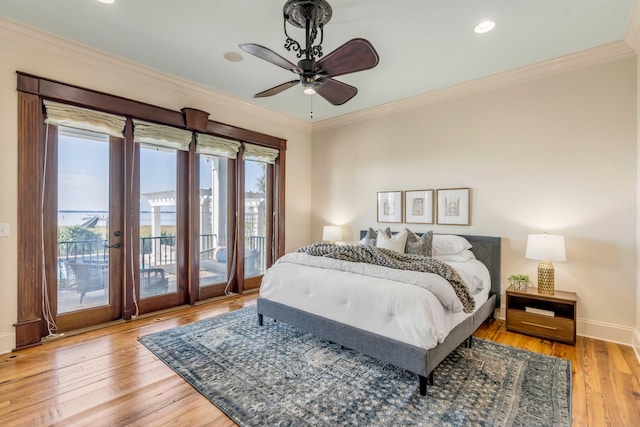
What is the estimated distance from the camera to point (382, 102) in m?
4.51

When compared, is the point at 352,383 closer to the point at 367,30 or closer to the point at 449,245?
the point at 449,245

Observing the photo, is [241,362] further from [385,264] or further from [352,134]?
[352,134]

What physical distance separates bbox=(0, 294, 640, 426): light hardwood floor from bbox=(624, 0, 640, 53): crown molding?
9.31ft

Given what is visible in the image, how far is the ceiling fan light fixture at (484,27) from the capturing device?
104 inches

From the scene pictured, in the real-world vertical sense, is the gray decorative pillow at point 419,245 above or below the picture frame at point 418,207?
below

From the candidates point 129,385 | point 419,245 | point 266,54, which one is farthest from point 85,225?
point 419,245

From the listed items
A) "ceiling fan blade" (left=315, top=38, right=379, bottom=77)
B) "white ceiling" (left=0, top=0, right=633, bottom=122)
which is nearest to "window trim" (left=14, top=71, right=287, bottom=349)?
"white ceiling" (left=0, top=0, right=633, bottom=122)

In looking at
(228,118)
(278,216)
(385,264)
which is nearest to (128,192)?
(228,118)

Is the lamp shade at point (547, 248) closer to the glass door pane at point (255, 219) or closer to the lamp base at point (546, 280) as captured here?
the lamp base at point (546, 280)

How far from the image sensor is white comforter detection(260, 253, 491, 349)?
7.04 ft

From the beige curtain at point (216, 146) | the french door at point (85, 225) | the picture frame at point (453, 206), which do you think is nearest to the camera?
the french door at point (85, 225)

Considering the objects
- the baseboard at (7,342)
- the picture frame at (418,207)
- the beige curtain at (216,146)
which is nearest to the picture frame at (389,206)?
the picture frame at (418,207)

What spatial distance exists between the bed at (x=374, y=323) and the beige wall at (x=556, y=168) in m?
0.47

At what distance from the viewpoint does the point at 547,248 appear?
9.84 feet
